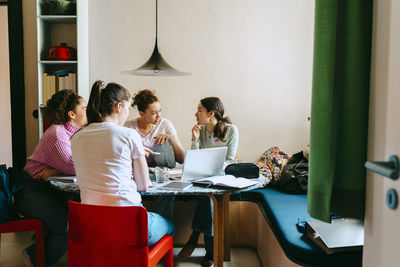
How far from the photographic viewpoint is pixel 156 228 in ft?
5.80

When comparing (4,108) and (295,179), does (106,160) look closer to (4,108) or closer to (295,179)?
(295,179)

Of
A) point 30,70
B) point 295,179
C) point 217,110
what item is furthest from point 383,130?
point 30,70

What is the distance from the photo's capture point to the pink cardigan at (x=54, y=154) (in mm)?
2289

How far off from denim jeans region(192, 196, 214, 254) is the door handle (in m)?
1.89

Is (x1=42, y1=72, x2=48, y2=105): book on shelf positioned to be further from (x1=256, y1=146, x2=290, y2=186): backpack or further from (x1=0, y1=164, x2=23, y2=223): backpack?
(x1=256, y1=146, x2=290, y2=186): backpack

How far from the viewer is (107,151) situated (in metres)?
1.63

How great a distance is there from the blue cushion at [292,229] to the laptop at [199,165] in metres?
0.50

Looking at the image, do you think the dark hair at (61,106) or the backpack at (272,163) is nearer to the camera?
the dark hair at (61,106)

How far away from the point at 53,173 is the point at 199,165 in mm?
992

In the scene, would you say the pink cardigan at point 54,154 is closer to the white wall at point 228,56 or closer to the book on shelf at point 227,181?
the book on shelf at point 227,181

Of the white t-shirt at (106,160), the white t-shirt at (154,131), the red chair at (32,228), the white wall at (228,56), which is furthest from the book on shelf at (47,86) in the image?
the white t-shirt at (106,160)

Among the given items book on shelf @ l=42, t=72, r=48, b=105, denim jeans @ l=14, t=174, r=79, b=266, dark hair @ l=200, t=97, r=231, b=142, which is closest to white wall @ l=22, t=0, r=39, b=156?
book on shelf @ l=42, t=72, r=48, b=105

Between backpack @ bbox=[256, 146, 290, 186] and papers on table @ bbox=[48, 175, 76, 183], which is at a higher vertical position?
papers on table @ bbox=[48, 175, 76, 183]

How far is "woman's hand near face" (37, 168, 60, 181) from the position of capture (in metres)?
2.30
